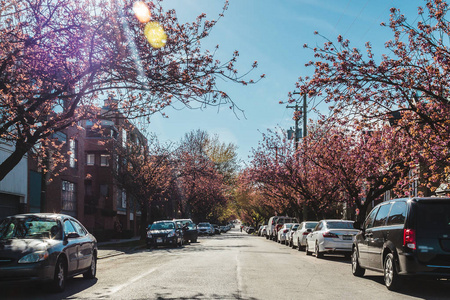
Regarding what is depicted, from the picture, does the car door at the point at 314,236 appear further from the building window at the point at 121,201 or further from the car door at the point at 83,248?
the building window at the point at 121,201

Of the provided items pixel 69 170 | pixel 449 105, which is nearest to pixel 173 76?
pixel 449 105

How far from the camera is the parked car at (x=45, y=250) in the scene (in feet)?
29.8

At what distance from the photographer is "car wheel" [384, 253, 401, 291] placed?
981 centimetres

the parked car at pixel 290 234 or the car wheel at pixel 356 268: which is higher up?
the parked car at pixel 290 234

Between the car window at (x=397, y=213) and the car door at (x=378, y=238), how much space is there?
276 millimetres

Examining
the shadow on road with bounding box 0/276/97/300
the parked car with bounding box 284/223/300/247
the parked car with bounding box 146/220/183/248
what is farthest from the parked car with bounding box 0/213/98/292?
the parked car with bounding box 284/223/300/247

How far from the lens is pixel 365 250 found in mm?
11812

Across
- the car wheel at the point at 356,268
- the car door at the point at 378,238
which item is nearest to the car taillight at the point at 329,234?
the car wheel at the point at 356,268

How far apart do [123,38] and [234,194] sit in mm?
67212

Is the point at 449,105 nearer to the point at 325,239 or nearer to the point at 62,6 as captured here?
the point at 325,239

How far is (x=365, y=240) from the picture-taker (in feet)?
38.9

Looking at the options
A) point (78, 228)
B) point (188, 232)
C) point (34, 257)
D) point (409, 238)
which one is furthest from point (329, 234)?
point (188, 232)

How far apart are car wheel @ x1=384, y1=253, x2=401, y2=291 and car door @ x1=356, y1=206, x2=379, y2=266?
1.23 metres

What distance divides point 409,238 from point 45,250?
22.6ft
